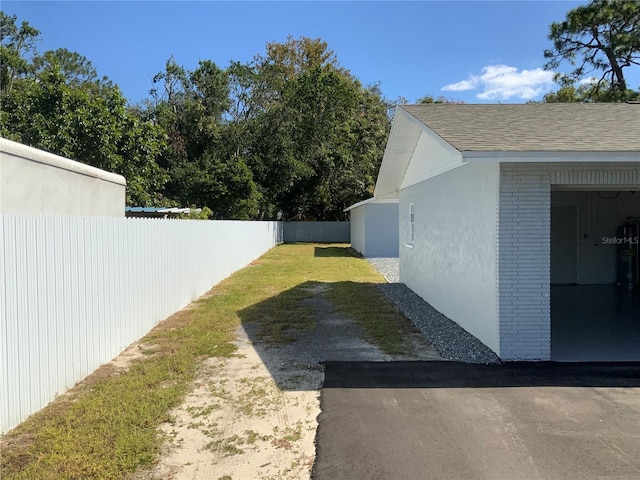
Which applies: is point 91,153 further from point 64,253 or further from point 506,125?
point 506,125

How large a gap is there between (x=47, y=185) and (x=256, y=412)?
454 centimetres

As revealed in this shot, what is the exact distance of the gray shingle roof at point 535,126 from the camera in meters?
5.67

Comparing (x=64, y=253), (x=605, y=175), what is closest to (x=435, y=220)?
(x=605, y=175)

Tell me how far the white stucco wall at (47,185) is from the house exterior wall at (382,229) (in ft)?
47.0

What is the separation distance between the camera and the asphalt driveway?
3.40m

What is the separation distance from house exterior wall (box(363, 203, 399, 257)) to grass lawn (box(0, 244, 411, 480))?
32.9 ft

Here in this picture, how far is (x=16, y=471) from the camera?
330cm

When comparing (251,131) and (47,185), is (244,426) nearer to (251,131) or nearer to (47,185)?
(47,185)

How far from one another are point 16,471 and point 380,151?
1429 inches

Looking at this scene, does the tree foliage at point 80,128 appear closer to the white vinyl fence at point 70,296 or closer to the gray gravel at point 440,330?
the white vinyl fence at point 70,296

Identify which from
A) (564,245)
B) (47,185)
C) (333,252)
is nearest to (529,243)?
(47,185)

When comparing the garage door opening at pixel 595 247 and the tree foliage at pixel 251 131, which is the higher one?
the tree foliage at pixel 251 131

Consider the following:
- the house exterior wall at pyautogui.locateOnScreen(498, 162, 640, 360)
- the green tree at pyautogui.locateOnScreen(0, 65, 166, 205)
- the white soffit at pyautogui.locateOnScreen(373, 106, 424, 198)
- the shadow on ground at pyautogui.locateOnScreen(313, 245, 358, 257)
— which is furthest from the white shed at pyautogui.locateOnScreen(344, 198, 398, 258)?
the house exterior wall at pyautogui.locateOnScreen(498, 162, 640, 360)

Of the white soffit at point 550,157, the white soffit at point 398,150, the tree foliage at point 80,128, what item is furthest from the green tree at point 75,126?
the white soffit at point 550,157
